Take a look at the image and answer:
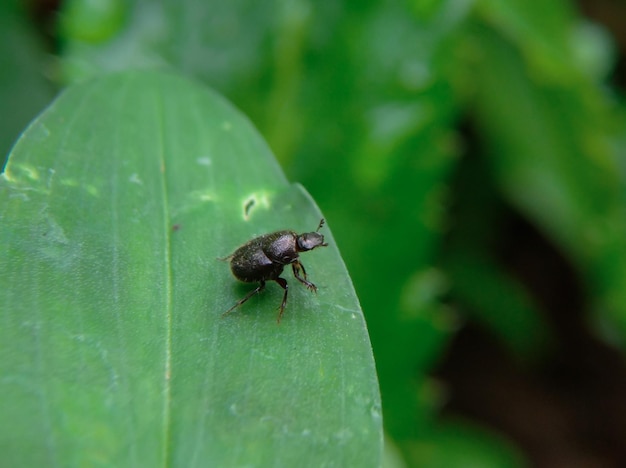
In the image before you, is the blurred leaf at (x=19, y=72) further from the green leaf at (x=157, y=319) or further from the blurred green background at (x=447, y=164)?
the green leaf at (x=157, y=319)

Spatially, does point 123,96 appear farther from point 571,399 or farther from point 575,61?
point 571,399

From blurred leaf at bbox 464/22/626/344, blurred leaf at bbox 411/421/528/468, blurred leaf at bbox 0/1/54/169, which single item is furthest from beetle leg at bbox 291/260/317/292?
blurred leaf at bbox 464/22/626/344

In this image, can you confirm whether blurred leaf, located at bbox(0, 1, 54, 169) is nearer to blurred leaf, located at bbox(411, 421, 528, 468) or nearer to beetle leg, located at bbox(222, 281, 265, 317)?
beetle leg, located at bbox(222, 281, 265, 317)

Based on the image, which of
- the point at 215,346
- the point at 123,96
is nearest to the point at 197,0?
the point at 123,96

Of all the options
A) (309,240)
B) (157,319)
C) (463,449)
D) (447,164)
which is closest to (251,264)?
(309,240)

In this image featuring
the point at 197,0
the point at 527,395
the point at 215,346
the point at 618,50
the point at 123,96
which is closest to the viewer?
the point at 215,346

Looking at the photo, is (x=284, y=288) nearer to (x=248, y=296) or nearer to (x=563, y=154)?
(x=248, y=296)
